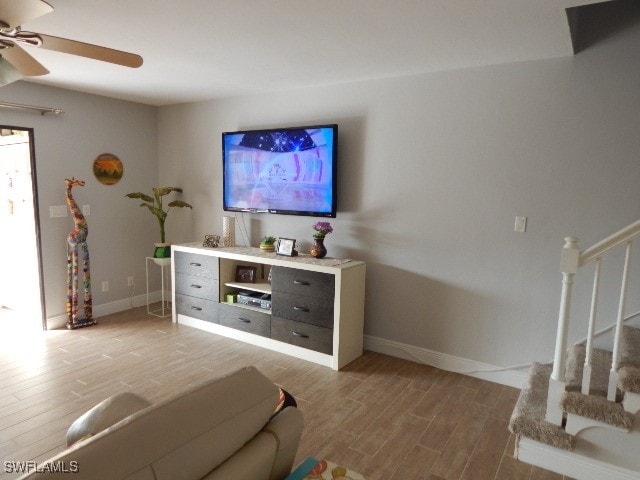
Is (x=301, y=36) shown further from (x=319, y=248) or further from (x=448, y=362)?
(x=448, y=362)

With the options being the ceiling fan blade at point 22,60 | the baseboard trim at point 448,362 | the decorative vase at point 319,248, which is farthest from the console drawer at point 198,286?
the ceiling fan blade at point 22,60

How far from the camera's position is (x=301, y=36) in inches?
95.0

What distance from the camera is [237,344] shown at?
379 centimetres

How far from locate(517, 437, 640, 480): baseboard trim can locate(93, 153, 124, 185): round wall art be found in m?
4.42

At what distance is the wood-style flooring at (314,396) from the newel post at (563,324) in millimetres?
347

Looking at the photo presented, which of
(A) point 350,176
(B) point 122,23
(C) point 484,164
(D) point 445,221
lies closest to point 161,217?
(A) point 350,176

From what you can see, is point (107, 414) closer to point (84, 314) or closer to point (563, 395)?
point (563, 395)

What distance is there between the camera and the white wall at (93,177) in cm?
391

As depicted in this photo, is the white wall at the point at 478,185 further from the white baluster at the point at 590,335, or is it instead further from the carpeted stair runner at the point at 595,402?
the white baluster at the point at 590,335

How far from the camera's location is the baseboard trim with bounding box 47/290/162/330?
13.5 ft

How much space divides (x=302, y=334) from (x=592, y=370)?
2.03 meters

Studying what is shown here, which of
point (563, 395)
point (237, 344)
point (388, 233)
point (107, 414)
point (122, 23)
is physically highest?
point (122, 23)

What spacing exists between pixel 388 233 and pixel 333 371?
47.9 inches

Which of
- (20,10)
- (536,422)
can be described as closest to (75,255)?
(20,10)
